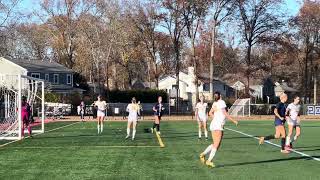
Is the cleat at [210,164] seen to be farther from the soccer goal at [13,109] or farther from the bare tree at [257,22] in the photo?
the bare tree at [257,22]

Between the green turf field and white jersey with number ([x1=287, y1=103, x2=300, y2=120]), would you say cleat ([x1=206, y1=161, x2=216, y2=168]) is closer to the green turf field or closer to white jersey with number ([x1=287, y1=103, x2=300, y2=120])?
the green turf field

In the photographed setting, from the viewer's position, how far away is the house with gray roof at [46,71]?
251ft

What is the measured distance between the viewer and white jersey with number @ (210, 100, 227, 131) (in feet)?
45.6

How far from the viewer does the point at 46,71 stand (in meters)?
79.8

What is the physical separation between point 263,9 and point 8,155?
60123 mm

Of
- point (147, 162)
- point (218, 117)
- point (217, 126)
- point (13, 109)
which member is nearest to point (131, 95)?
point (13, 109)

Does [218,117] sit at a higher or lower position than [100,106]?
lower

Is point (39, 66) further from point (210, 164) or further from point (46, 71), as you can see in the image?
point (210, 164)

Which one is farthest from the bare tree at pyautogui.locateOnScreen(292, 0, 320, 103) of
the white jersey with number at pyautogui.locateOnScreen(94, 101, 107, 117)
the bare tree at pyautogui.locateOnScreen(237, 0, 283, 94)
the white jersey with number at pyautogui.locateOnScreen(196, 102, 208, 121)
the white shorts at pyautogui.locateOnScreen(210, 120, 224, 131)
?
the white shorts at pyautogui.locateOnScreen(210, 120, 224, 131)

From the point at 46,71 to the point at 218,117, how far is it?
68.5 m

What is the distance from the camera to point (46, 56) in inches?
3794

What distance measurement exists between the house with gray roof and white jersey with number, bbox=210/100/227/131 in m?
63.2

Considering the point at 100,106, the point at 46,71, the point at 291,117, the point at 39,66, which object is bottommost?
the point at 291,117

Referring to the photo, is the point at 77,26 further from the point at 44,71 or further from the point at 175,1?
the point at 175,1
